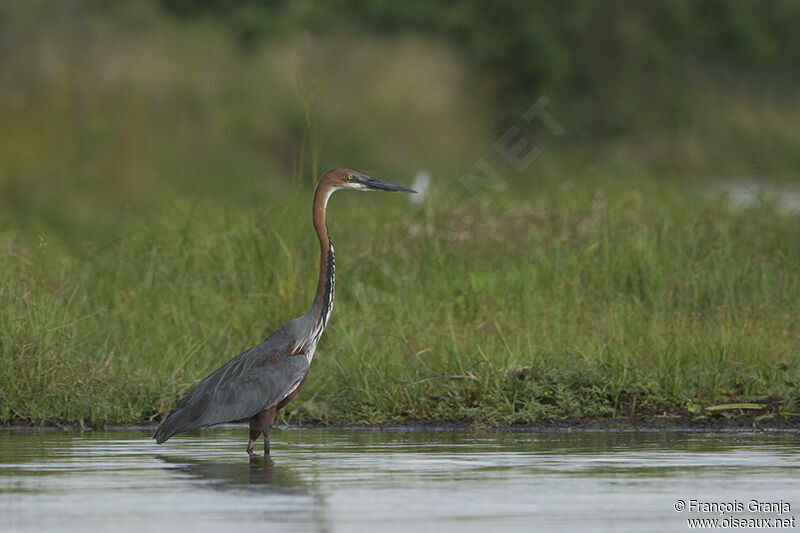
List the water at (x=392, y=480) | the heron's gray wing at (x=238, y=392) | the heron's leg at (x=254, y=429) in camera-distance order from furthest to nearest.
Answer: the heron's leg at (x=254, y=429)
the heron's gray wing at (x=238, y=392)
the water at (x=392, y=480)

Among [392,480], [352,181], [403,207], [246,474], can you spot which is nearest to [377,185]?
[352,181]

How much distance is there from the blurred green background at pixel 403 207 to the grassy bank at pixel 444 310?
3 cm

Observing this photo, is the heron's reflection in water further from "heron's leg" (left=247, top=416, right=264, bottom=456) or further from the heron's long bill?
the heron's long bill

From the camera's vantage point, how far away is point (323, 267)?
9094 millimetres

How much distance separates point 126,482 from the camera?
7430mm

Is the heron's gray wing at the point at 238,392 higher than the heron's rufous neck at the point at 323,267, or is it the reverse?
the heron's rufous neck at the point at 323,267

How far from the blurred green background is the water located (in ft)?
2.04

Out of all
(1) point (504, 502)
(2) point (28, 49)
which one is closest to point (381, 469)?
(1) point (504, 502)

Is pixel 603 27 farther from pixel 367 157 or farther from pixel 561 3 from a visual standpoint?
pixel 367 157

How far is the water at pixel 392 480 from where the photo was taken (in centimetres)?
638

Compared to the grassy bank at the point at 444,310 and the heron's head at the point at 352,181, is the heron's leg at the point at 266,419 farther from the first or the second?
the heron's head at the point at 352,181

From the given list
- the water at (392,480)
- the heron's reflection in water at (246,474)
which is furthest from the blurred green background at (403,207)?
the heron's reflection in water at (246,474)

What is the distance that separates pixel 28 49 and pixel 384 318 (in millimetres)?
10351

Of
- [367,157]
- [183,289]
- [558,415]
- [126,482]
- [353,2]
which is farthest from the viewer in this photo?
[353,2]
